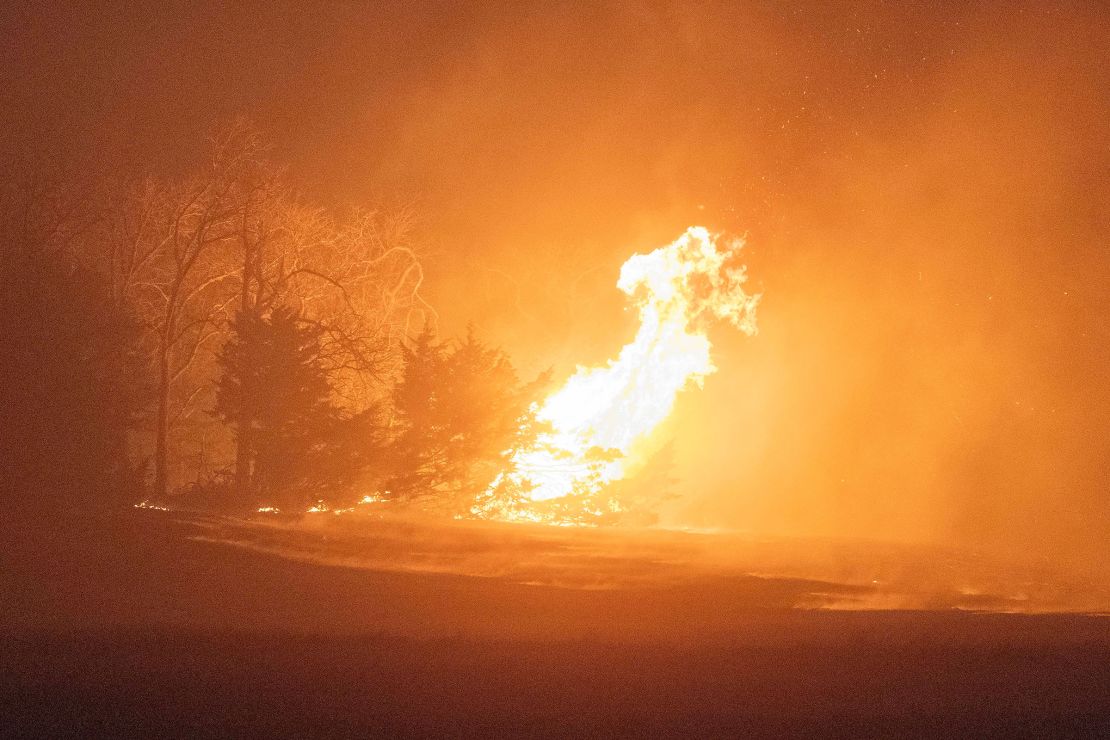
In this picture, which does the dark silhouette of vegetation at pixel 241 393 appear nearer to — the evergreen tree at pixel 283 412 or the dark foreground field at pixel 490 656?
the evergreen tree at pixel 283 412

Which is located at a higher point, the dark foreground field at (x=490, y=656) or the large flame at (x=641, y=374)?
the large flame at (x=641, y=374)

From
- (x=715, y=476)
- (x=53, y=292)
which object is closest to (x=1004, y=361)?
(x=715, y=476)

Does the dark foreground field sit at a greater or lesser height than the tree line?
lesser

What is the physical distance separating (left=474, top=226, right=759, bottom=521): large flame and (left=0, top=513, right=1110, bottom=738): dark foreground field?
34.8 feet

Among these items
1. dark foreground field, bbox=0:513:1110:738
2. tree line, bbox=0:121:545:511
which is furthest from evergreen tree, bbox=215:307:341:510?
dark foreground field, bbox=0:513:1110:738

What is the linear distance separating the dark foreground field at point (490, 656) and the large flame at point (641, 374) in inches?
417

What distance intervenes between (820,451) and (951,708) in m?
29.7

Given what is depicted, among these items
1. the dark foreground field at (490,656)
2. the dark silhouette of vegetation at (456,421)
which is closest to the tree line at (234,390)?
the dark silhouette of vegetation at (456,421)

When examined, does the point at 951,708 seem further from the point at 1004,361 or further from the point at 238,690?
the point at 1004,361

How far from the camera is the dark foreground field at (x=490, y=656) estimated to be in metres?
6.20

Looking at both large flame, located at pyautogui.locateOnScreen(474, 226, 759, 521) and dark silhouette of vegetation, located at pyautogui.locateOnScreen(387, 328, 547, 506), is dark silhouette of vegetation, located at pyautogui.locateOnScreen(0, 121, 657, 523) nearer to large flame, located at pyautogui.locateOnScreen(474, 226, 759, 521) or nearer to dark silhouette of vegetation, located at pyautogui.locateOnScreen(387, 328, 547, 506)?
dark silhouette of vegetation, located at pyautogui.locateOnScreen(387, 328, 547, 506)

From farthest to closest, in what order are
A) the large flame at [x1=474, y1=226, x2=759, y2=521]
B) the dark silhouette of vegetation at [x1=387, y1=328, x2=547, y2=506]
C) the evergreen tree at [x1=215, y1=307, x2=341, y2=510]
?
1. the large flame at [x1=474, y1=226, x2=759, y2=521]
2. the dark silhouette of vegetation at [x1=387, y1=328, x2=547, y2=506]
3. the evergreen tree at [x1=215, y1=307, x2=341, y2=510]

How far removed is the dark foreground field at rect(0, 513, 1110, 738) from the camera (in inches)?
244

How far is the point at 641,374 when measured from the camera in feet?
80.8
